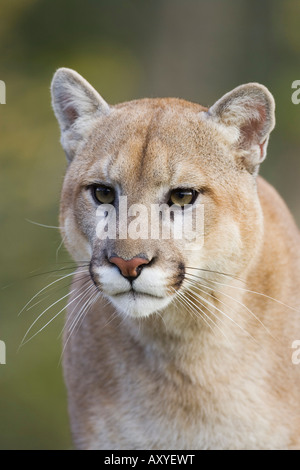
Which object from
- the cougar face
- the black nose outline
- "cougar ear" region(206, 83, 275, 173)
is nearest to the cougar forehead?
the cougar face

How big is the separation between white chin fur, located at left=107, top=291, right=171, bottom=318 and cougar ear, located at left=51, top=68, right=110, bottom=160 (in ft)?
3.85

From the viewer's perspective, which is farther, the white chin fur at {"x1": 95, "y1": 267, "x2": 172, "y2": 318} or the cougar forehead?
the cougar forehead

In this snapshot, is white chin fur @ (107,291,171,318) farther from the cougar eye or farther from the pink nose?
the cougar eye

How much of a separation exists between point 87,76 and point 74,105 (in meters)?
8.58

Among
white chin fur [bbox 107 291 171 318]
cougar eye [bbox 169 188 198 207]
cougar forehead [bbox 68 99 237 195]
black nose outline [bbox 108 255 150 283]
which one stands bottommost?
white chin fur [bbox 107 291 171 318]

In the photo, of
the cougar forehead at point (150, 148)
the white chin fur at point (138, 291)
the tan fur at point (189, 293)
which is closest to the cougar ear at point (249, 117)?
the tan fur at point (189, 293)

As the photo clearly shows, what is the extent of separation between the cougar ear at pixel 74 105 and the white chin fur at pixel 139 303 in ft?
3.85

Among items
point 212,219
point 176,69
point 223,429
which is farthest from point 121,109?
point 176,69

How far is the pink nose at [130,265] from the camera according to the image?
4605 millimetres

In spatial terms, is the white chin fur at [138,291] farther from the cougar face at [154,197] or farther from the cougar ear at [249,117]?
the cougar ear at [249,117]

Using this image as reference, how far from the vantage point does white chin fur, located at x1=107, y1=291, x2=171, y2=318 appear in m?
4.80

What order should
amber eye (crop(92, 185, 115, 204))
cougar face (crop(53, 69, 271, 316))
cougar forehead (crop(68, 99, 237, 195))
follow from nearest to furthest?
cougar face (crop(53, 69, 271, 316)) → cougar forehead (crop(68, 99, 237, 195)) → amber eye (crop(92, 185, 115, 204))

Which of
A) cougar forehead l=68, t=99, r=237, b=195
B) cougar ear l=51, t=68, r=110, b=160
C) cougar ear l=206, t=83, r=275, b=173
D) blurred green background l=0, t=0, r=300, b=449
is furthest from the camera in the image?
blurred green background l=0, t=0, r=300, b=449
